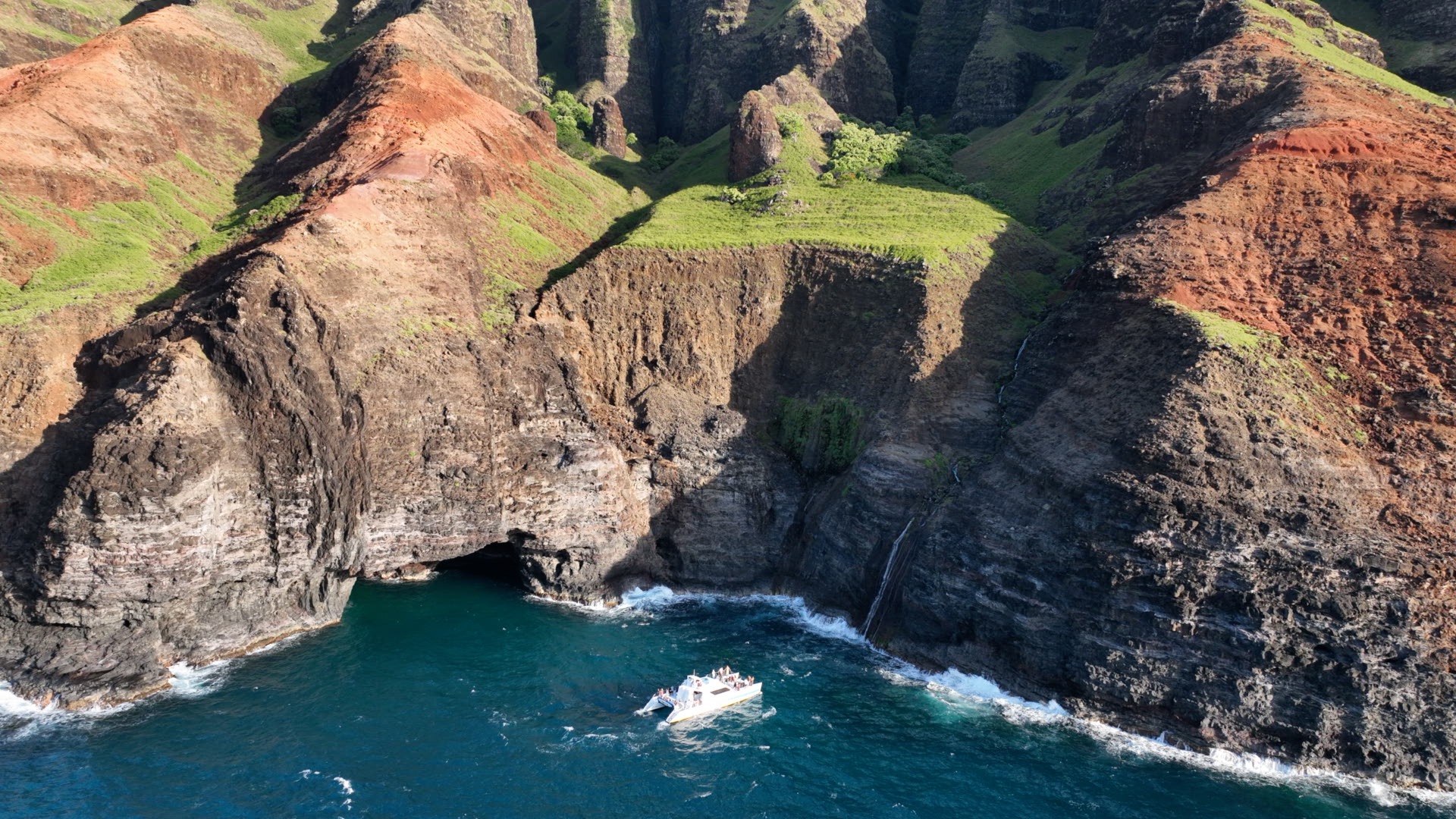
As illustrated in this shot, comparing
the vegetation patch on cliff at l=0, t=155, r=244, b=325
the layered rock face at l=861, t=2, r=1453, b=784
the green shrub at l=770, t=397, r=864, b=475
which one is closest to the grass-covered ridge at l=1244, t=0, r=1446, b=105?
the layered rock face at l=861, t=2, r=1453, b=784

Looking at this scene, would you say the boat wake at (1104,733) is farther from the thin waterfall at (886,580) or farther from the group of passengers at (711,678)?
the group of passengers at (711,678)

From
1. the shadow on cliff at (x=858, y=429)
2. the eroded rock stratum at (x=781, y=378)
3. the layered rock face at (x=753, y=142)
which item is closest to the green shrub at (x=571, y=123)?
the eroded rock stratum at (x=781, y=378)

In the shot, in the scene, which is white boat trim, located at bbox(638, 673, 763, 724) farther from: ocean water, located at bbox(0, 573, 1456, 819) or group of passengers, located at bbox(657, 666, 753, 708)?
ocean water, located at bbox(0, 573, 1456, 819)

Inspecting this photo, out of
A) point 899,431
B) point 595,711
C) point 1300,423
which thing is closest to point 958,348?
point 899,431

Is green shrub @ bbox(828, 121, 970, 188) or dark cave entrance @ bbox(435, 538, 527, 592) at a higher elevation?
green shrub @ bbox(828, 121, 970, 188)

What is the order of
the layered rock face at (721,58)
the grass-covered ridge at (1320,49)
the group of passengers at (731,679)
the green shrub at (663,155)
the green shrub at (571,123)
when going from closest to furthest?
the group of passengers at (731,679), the grass-covered ridge at (1320,49), the green shrub at (571,123), the green shrub at (663,155), the layered rock face at (721,58)

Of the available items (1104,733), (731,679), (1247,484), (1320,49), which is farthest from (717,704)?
(1320,49)
